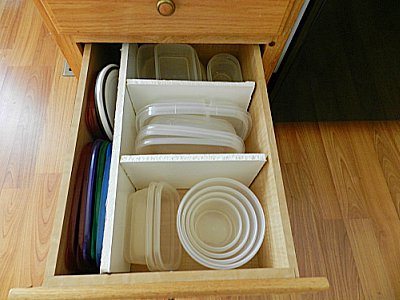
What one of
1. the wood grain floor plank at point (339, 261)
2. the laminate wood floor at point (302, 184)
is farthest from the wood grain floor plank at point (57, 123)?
the wood grain floor plank at point (339, 261)

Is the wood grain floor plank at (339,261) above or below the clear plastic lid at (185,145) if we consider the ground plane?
below

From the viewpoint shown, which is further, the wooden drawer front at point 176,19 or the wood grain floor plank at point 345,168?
the wood grain floor plank at point 345,168

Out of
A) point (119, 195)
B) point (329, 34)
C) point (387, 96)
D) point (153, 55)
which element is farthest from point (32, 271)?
point (387, 96)

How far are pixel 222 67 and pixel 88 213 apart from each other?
1.68 ft

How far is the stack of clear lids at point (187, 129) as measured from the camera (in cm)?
72

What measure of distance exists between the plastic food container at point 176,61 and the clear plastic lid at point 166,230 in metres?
0.30

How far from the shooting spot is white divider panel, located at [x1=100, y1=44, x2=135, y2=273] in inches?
21.9

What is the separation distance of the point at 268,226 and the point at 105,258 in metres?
0.31

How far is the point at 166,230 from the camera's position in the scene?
0.74 meters

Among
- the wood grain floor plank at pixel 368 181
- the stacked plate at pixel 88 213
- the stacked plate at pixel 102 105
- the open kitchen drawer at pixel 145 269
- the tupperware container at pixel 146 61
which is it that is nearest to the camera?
the open kitchen drawer at pixel 145 269

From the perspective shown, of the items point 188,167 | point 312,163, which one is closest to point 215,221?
point 188,167

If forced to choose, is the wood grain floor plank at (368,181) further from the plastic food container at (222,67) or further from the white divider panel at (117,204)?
the white divider panel at (117,204)

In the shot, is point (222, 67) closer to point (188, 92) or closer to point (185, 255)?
point (188, 92)

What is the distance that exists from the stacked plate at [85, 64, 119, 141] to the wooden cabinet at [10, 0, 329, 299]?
0.02m
